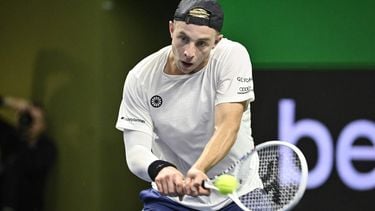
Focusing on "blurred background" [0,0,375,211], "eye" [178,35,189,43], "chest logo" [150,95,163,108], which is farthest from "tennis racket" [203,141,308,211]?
"blurred background" [0,0,375,211]

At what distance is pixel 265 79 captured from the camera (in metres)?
6.00

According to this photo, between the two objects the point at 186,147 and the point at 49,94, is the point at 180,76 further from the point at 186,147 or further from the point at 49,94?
the point at 49,94

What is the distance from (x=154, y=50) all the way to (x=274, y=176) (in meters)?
3.38

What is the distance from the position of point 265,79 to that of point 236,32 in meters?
0.41

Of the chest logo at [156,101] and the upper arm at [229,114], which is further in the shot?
the chest logo at [156,101]

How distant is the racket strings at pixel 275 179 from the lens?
4.32 metres

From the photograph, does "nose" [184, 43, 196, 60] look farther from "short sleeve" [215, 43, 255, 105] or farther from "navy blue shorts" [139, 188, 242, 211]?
"navy blue shorts" [139, 188, 242, 211]

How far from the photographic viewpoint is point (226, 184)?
4094 millimetres

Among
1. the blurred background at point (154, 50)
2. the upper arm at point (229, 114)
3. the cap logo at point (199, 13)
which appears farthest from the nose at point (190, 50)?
the blurred background at point (154, 50)

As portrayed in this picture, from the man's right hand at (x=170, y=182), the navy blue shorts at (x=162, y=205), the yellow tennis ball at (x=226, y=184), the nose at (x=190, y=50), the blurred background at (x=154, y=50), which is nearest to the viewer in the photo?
the man's right hand at (x=170, y=182)

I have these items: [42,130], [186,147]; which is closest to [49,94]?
[42,130]

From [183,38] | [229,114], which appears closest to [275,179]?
[229,114]

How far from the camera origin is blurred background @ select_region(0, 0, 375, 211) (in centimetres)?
593

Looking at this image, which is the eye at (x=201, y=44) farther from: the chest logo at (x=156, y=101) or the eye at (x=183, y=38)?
the chest logo at (x=156, y=101)
